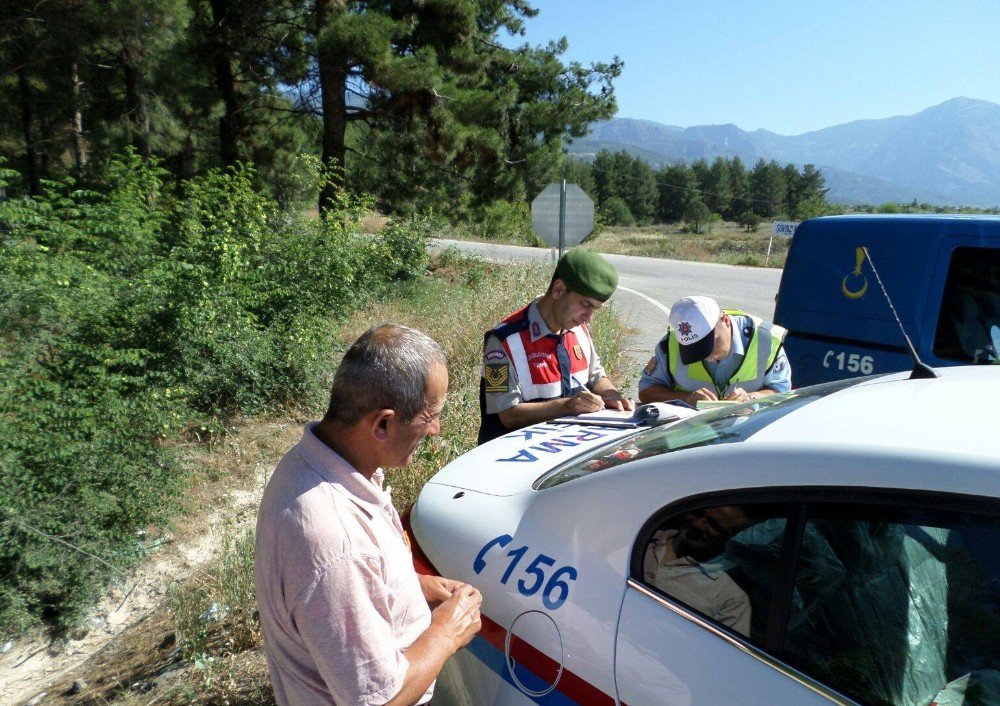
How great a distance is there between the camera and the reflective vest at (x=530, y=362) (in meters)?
3.20

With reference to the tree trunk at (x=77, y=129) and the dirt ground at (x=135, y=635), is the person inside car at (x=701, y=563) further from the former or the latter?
the tree trunk at (x=77, y=129)

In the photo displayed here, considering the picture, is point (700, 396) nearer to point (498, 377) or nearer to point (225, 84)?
point (498, 377)

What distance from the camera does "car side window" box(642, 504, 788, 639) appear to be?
56.9 inches

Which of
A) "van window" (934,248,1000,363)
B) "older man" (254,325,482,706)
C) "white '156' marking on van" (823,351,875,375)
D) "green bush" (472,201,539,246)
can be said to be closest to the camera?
"older man" (254,325,482,706)

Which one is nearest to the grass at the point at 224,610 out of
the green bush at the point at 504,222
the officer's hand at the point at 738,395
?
the officer's hand at the point at 738,395

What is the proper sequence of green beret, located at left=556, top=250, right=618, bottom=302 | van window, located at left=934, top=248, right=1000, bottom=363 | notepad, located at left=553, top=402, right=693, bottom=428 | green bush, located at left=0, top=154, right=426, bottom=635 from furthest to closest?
green bush, located at left=0, top=154, right=426, bottom=635
van window, located at left=934, top=248, right=1000, bottom=363
green beret, located at left=556, top=250, right=618, bottom=302
notepad, located at left=553, top=402, right=693, bottom=428

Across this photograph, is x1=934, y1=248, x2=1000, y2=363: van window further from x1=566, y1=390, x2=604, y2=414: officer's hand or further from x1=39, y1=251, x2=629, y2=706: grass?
x1=39, y1=251, x2=629, y2=706: grass

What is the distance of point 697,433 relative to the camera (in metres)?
1.91

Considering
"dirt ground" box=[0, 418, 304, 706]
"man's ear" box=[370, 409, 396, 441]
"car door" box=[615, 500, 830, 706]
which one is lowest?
"dirt ground" box=[0, 418, 304, 706]

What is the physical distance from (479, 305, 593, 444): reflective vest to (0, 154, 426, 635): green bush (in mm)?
2507

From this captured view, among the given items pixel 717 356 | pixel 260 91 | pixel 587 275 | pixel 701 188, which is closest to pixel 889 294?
pixel 717 356

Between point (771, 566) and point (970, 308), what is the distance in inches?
136

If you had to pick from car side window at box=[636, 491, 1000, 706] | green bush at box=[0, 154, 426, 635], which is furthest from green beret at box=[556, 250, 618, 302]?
green bush at box=[0, 154, 426, 635]

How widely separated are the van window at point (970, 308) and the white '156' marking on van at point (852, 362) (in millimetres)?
362
